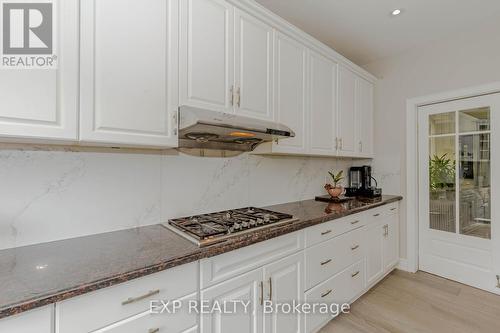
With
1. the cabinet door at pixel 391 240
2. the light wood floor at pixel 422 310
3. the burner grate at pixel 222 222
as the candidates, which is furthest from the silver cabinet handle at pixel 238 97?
the cabinet door at pixel 391 240

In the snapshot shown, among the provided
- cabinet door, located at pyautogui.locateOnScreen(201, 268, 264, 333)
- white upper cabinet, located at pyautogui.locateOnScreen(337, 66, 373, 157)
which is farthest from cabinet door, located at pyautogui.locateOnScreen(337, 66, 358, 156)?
cabinet door, located at pyautogui.locateOnScreen(201, 268, 264, 333)

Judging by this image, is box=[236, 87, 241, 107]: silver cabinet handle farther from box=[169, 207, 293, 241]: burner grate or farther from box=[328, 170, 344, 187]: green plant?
box=[328, 170, 344, 187]: green plant

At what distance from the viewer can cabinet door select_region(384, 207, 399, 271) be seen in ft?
8.99

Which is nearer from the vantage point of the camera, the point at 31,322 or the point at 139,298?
the point at 31,322

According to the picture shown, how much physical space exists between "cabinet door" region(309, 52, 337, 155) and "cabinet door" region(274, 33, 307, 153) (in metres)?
0.12

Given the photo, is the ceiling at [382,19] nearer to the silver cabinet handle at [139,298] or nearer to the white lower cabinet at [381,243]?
the white lower cabinet at [381,243]

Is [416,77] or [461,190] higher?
[416,77]

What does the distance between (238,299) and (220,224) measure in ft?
1.34

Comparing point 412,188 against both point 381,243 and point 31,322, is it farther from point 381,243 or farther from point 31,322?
point 31,322

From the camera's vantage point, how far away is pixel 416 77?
2.90 meters

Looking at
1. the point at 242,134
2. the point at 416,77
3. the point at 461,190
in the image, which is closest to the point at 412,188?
the point at 461,190

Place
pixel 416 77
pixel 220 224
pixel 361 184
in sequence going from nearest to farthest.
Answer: pixel 220 224, pixel 416 77, pixel 361 184

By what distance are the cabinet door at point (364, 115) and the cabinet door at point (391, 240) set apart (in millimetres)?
764

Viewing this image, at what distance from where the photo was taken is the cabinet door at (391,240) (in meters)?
2.74
